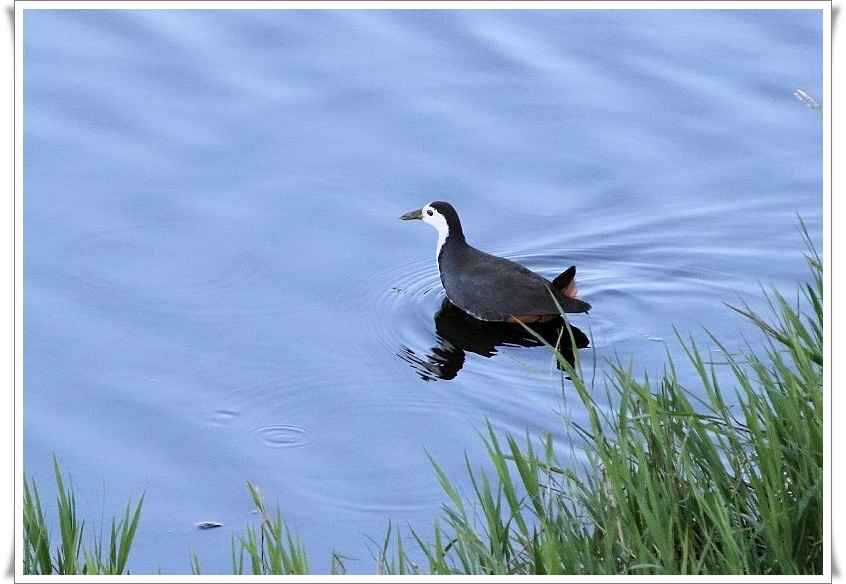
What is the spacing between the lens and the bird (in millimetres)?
7891

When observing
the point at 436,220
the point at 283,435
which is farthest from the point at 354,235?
the point at 283,435

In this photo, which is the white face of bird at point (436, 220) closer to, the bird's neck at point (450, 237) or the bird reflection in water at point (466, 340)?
the bird's neck at point (450, 237)

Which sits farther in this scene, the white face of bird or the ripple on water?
the white face of bird

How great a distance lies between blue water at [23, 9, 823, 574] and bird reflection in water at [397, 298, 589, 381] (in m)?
0.05

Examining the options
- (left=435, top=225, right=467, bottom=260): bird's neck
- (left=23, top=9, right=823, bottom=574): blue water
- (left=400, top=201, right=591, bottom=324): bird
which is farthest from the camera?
(left=435, top=225, right=467, bottom=260): bird's neck

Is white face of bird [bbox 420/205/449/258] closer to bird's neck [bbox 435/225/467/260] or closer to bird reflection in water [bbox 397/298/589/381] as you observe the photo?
bird's neck [bbox 435/225/467/260]

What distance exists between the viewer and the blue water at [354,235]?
6.39 metres

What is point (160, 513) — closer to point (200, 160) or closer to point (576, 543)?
point (576, 543)

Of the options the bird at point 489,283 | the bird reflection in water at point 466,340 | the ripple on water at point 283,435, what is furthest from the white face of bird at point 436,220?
the ripple on water at point 283,435

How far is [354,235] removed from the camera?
8.61 m

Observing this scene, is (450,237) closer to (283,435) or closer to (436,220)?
(436,220)

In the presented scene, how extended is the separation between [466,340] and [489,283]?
41cm

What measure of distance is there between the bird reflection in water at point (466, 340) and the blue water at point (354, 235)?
1.8 inches

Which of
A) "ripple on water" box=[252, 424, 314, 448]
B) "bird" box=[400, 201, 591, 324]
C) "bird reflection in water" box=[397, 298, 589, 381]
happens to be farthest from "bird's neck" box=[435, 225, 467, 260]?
"ripple on water" box=[252, 424, 314, 448]
